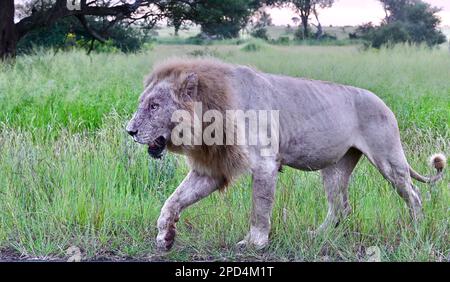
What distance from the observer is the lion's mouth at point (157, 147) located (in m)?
2.71

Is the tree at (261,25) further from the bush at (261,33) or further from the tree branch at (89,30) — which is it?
the tree branch at (89,30)

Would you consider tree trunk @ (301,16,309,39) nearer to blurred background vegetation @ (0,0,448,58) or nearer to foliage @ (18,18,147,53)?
blurred background vegetation @ (0,0,448,58)

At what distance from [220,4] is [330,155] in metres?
4.85

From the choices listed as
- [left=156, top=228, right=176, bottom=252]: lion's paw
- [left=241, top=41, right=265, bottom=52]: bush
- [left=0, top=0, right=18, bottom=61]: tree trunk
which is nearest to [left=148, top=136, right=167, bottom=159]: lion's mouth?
[left=156, top=228, right=176, bottom=252]: lion's paw

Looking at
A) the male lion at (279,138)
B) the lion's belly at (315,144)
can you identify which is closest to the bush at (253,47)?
the male lion at (279,138)

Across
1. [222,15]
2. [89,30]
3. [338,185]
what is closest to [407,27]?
[338,185]

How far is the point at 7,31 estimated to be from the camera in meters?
9.48

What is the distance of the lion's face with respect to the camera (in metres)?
2.65

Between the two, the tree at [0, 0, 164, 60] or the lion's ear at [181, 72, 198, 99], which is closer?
the lion's ear at [181, 72, 198, 99]

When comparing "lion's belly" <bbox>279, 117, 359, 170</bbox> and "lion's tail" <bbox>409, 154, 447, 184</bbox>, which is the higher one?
"lion's belly" <bbox>279, 117, 359, 170</bbox>

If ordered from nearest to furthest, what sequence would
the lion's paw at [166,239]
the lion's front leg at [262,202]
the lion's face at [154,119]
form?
the lion's face at [154,119], the lion's paw at [166,239], the lion's front leg at [262,202]

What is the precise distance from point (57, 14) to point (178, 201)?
6.75 meters

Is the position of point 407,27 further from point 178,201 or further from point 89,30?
point 89,30

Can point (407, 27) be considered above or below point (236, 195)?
above
